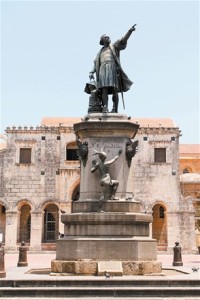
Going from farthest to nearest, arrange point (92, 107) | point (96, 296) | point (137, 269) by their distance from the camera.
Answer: point (92, 107)
point (137, 269)
point (96, 296)

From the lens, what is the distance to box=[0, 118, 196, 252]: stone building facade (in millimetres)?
37812

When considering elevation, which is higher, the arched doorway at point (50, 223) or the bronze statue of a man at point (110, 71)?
the bronze statue of a man at point (110, 71)

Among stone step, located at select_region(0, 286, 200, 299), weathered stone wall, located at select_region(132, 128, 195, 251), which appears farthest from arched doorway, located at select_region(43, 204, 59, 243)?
stone step, located at select_region(0, 286, 200, 299)

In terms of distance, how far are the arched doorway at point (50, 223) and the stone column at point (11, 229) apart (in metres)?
2.59

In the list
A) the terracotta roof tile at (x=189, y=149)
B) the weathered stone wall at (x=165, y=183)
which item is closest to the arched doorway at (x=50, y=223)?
the weathered stone wall at (x=165, y=183)

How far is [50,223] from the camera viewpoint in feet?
131

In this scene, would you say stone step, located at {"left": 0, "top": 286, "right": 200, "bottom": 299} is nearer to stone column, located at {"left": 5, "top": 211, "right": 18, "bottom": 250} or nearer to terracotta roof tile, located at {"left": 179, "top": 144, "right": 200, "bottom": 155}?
stone column, located at {"left": 5, "top": 211, "right": 18, "bottom": 250}

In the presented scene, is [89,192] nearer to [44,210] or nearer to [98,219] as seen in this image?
[98,219]

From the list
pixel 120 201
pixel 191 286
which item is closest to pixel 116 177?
pixel 120 201

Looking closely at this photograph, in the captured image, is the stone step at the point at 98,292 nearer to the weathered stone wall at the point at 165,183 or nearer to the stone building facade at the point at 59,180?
the stone building facade at the point at 59,180

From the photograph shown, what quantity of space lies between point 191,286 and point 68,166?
29043mm

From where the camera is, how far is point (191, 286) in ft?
32.3

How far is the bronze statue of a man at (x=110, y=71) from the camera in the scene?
13.0 m

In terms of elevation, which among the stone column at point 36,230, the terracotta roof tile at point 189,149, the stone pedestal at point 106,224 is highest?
the terracotta roof tile at point 189,149
